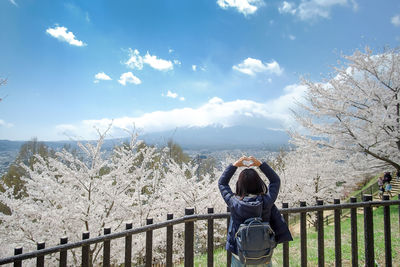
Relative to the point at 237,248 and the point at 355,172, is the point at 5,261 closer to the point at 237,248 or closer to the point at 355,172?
the point at 237,248

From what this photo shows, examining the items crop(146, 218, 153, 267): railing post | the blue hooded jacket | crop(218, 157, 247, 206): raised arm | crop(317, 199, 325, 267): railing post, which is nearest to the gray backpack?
the blue hooded jacket

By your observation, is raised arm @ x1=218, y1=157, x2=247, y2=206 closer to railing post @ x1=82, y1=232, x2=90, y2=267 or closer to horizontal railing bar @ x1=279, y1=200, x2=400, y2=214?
horizontal railing bar @ x1=279, y1=200, x2=400, y2=214

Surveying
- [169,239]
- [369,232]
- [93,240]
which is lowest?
[369,232]

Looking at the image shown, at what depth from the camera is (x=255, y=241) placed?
1872 mm

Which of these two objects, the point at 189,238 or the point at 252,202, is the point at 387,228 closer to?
the point at 252,202

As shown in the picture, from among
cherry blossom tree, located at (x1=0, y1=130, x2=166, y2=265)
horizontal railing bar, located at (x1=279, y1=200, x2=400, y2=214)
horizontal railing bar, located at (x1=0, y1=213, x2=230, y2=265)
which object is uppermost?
horizontal railing bar, located at (x1=279, y1=200, x2=400, y2=214)

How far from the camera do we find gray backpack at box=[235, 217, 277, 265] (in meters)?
1.87

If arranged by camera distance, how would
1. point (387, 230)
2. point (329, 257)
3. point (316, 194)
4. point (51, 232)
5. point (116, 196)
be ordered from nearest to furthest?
point (387, 230), point (329, 257), point (51, 232), point (116, 196), point (316, 194)

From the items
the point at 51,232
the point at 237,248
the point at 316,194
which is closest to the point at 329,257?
the point at 237,248

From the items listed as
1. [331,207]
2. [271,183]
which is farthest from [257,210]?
[331,207]

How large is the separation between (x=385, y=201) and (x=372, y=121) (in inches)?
199

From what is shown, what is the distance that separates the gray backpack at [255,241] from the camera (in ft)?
6.14

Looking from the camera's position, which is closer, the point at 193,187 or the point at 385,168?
the point at 385,168

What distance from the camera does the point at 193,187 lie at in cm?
885
